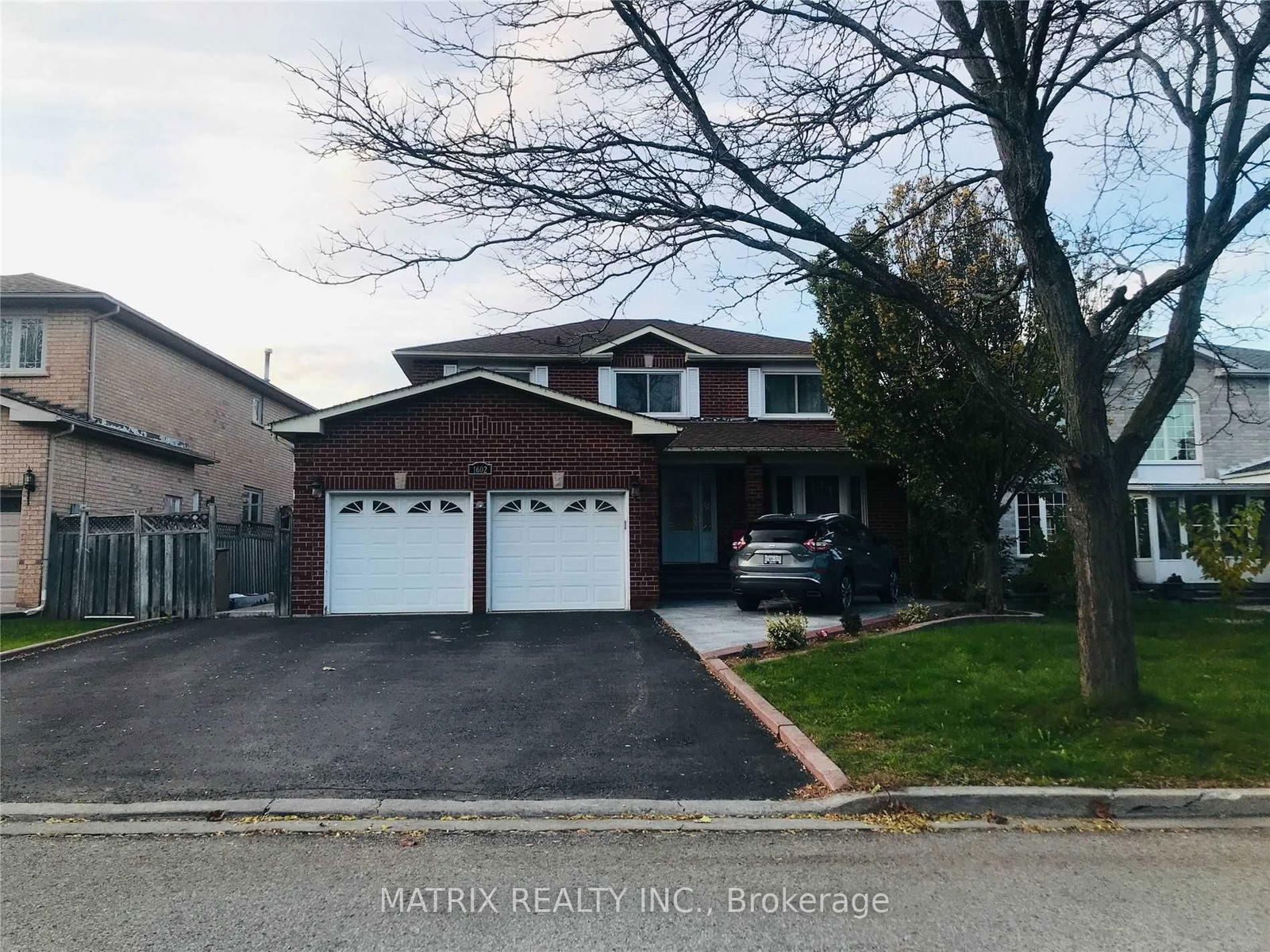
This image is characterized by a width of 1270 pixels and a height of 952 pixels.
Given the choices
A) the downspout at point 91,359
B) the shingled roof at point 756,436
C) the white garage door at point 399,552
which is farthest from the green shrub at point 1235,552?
the downspout at point 91,359

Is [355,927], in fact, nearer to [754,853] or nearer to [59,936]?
[59,936]

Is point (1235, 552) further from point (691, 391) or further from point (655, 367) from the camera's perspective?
point (655, 367)

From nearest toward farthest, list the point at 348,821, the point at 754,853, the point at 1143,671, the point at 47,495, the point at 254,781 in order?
1. the point at 754,853
2. the point at 348,821
3. the point at 254,781
4. the point at 1143,671
5. the point at 47,495

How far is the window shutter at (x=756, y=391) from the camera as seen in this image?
21.2 m

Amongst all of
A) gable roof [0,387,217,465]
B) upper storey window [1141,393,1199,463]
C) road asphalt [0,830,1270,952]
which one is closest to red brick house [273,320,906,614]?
gable roof [0,387,217,465]

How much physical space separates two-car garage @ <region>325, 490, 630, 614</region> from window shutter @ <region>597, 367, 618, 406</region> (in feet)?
16.1

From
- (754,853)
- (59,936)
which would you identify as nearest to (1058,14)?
(754,853)

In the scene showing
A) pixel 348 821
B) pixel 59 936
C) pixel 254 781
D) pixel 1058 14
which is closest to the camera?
pixel 59 936

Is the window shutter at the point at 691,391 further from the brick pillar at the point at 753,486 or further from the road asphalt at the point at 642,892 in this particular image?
the road asphalt at the point at 642,892

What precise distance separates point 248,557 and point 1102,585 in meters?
16.6

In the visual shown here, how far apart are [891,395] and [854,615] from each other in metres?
3.96

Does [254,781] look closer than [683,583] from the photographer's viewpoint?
Yes

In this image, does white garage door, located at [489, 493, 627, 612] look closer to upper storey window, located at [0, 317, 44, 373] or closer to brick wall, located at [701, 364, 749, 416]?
brick wall, located at [701, 364, 749, 416]

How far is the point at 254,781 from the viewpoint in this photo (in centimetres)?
657
